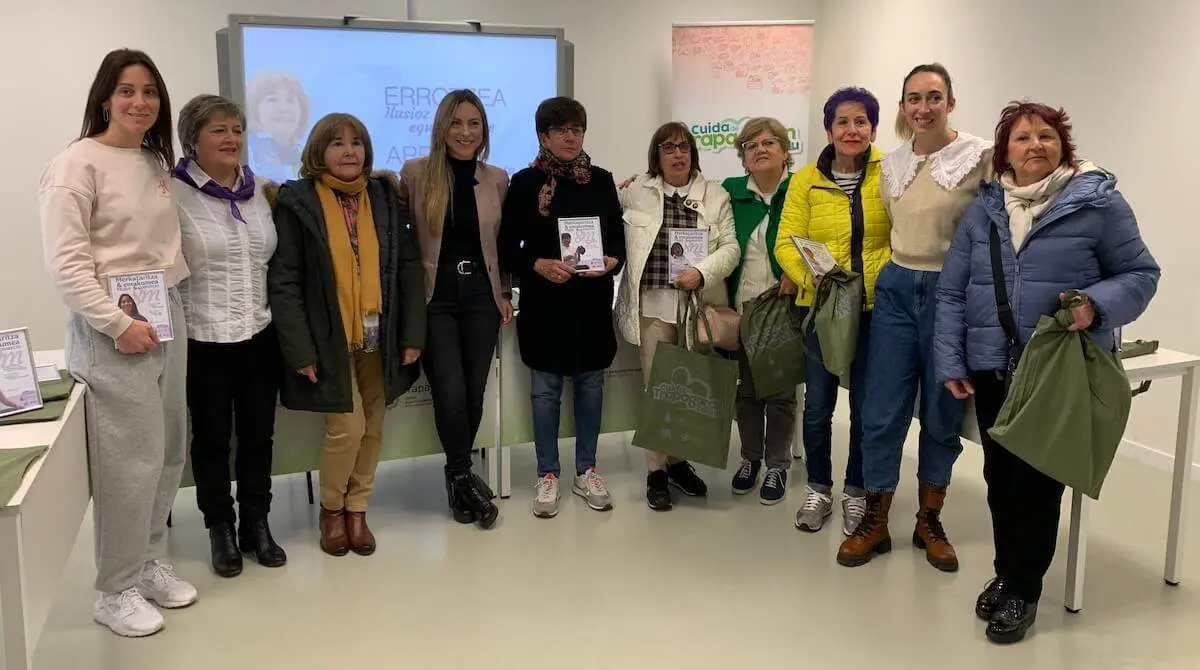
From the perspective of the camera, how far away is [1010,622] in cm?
247

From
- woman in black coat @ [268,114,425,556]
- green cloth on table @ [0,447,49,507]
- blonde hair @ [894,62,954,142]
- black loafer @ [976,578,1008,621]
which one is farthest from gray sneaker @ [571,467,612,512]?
green cloth on table @ [0,447,49,507]

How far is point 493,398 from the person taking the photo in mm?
3471

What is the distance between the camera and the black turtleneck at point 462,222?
3.08 meters

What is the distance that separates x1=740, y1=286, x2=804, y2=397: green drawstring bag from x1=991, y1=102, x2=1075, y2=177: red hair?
3.16 ft

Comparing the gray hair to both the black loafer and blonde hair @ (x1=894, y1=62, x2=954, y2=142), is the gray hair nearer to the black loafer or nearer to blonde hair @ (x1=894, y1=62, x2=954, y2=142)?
blonde hair @ (x1=894, y1=62, x2=954, y2=142)

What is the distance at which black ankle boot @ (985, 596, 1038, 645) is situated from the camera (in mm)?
2465

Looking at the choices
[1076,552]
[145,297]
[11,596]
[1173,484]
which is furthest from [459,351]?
[1173,484]

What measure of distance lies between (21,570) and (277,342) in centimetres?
118

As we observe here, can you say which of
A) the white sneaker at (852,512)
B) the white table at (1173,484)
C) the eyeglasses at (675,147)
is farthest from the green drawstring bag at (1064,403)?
the eyeglasses at (675,147)

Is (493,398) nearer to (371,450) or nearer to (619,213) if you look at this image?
(371,450)

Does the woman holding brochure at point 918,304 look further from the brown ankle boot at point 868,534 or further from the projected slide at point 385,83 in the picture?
the projected slide at point 385,83

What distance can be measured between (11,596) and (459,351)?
1.66m

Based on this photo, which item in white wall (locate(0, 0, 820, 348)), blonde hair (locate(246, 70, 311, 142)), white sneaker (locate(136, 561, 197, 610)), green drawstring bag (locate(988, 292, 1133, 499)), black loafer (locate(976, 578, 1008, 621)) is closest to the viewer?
green drawstring bag (locate(988, 292, 1133, 499))

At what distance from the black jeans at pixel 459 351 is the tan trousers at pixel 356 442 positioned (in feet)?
0.67
